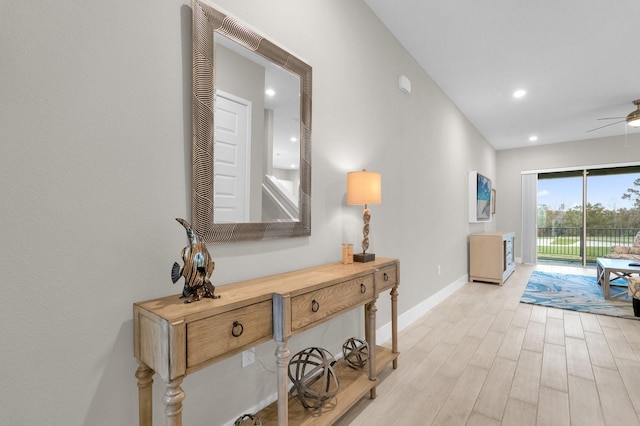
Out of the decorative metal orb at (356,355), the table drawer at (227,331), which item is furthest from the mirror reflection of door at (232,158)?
the decorative metal orb at (356,355)

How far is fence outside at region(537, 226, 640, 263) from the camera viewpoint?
641cm

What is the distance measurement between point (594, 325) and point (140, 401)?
13.3 feet

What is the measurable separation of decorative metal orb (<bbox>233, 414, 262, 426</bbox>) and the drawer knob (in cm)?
59

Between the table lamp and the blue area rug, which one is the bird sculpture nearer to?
the table lamp

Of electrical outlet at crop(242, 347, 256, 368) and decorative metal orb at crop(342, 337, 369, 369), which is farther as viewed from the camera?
decorative metal orb at crop(342, 337, 369, 369)

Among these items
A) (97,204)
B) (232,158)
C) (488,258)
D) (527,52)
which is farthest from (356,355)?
(488,258)

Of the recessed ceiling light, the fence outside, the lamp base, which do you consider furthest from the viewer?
the fence outside

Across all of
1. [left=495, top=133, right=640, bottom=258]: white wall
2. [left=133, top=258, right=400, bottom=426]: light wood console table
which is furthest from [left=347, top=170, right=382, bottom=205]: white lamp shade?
[left=495, top=133, right=640, bottom=258]: white wall

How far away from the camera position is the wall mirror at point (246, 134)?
1322 millimetres

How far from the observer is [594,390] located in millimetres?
1957

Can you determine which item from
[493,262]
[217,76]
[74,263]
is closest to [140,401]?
[74,263]

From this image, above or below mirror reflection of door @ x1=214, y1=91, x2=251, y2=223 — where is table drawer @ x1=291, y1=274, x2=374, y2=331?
below

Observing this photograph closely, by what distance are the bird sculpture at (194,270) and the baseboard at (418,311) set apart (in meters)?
1.85

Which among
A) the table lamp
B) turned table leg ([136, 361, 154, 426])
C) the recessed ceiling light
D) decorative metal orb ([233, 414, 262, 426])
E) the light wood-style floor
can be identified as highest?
the recessed ceiling light
